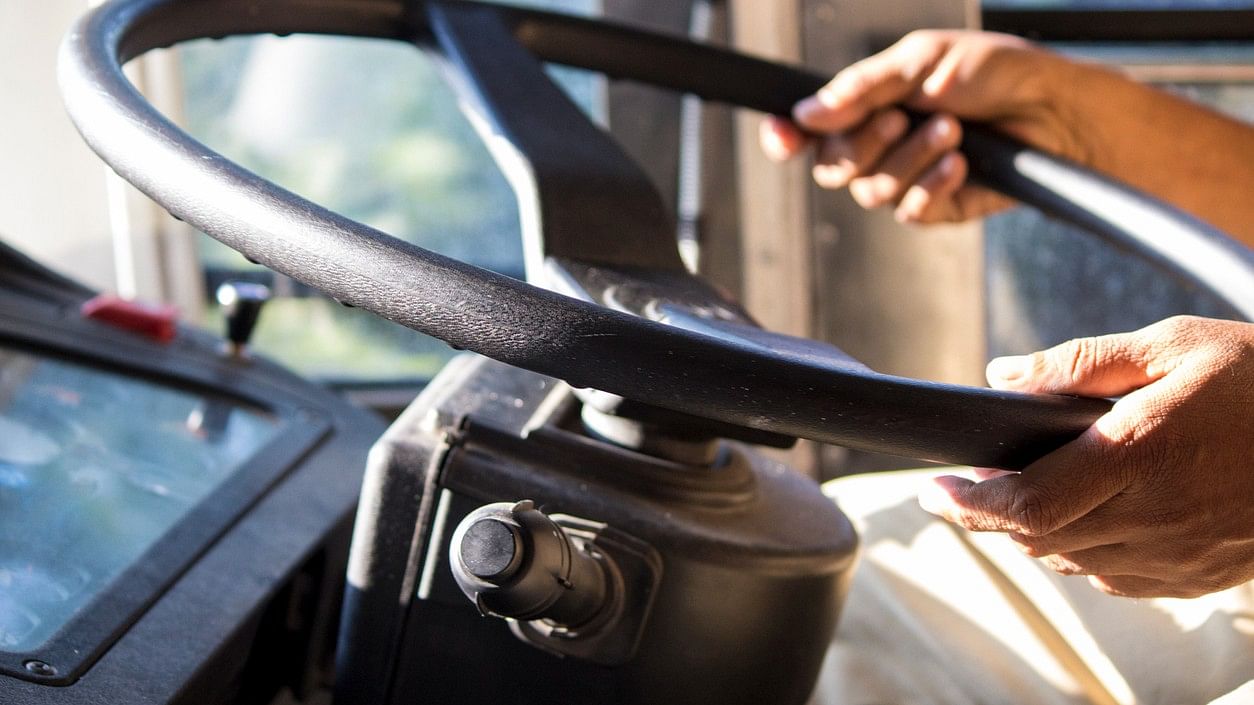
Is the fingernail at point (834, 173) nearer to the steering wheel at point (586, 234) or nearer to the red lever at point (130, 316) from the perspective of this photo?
the steering wheel at point (586, 234)

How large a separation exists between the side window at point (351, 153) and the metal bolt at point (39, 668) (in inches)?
40.2

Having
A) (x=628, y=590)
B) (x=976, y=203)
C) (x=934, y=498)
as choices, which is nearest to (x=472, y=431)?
(x=628, y=590)

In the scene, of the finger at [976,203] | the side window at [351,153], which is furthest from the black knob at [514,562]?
the side window at [351,153]

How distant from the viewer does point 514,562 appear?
47 centimetres

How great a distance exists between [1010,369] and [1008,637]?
27 cm

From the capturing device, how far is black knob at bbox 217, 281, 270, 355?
972mm

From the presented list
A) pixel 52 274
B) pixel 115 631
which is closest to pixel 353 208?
pixel 52 274

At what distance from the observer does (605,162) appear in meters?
0.71

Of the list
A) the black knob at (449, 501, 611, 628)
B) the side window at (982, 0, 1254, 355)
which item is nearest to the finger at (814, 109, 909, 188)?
the black knob at (449, 501, 611, 628)

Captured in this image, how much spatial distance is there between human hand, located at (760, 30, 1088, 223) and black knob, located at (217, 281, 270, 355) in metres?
0.44

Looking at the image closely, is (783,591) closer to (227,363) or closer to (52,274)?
(227,363)

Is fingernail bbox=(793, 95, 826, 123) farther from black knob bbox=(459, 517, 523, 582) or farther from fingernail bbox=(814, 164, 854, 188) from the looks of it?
black knob bbox=(459, 517, 523, 582)

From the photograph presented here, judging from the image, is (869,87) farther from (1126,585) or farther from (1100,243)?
(1100,243)

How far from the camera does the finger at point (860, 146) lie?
94 cm
